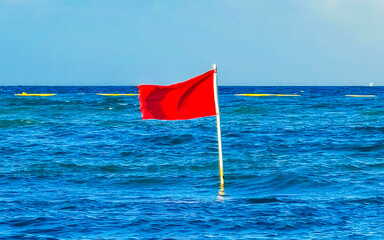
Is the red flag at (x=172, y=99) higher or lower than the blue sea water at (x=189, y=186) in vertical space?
higher

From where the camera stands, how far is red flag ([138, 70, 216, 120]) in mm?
11219

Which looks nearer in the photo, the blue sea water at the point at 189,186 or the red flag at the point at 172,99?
the blue sea water at the point at 189,186

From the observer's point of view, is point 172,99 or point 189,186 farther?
point 189,186

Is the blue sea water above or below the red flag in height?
below

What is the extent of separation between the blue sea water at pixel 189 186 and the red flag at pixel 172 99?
1622mm

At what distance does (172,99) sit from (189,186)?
2.96 metres

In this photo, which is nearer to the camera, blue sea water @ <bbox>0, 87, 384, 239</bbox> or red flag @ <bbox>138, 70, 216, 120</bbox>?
blue sea water @ <bbox>0, 87, 384, 239</bbox>

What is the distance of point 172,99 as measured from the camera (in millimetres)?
11258

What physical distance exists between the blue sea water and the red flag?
162 centimetres

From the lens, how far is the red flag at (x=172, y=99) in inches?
442

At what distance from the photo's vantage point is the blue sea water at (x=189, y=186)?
891cm

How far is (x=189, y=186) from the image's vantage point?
44.4 feet

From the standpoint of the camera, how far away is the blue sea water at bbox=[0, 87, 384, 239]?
29.2 feet

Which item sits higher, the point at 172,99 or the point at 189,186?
the point at 172,99
